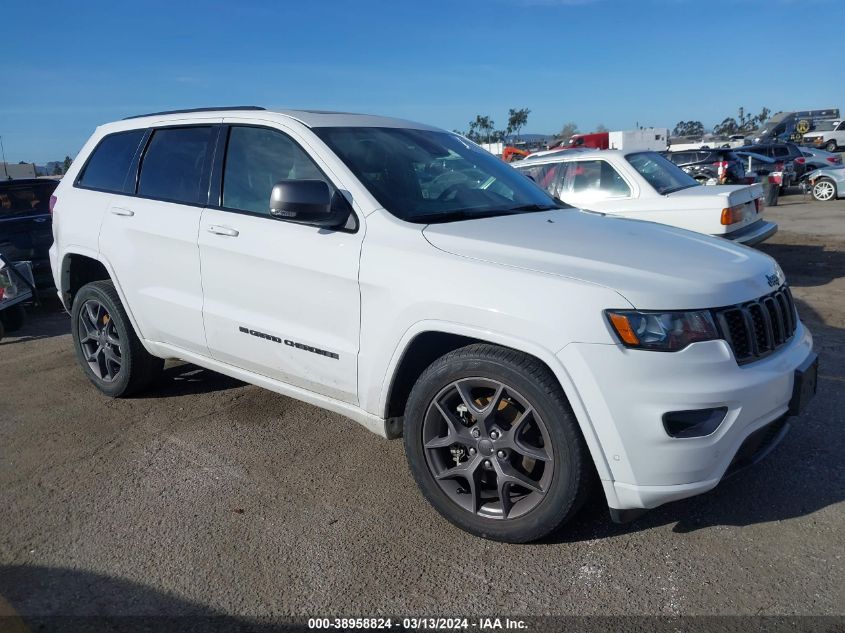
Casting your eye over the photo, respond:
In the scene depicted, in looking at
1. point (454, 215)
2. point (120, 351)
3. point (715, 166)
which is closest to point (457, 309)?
point (454, 215)

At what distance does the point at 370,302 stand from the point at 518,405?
0.83 m

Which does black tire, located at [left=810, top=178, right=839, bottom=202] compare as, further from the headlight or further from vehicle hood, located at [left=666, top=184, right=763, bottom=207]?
the headlight

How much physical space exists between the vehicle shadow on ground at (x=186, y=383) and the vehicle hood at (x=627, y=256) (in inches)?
104

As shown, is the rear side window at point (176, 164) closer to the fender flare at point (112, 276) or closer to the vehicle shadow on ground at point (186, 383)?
the fender flare at point (112, 276)

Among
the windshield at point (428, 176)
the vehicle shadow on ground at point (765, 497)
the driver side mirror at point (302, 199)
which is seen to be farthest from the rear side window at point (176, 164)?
the vehicle shadow on ground at point (765, 497)

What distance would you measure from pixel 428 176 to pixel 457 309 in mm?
1195

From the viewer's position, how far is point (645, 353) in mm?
2721

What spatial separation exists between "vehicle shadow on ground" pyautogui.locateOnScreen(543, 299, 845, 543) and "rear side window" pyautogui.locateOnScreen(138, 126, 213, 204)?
281cm

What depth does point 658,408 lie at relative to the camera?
8.87 feet

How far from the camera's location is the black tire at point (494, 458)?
2867 millimetres

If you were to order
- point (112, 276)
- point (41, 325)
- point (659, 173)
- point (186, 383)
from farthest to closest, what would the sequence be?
point (659, 173)
point (41, 325)
point (186, 383)
point (112, 276)

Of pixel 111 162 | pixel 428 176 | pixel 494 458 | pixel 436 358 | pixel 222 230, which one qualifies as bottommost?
pixel 494 458

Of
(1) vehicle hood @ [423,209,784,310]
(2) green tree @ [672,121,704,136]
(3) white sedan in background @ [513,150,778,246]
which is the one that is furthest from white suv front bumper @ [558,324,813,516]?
(2) green tree @ [672,121,704,136]

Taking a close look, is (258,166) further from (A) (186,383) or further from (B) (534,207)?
(A) (186,383)
